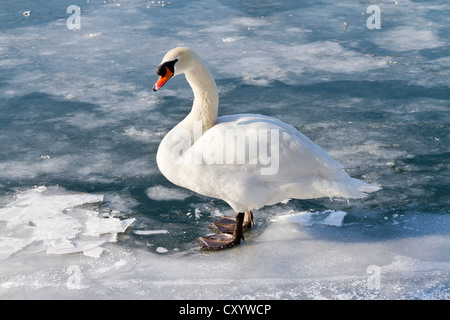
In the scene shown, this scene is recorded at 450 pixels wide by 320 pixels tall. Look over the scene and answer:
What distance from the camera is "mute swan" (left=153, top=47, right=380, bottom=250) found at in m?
3.97

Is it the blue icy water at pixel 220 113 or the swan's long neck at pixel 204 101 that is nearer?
the blue icy water at pixel 220 113

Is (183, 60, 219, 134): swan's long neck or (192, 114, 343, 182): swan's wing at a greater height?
(183, 60, 219, 134): swan's long neck

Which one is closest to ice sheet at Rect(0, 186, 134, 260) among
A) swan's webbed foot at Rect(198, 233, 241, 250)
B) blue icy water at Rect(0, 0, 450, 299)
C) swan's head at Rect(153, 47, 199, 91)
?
blue icy water at Rect(0, 0, 450, 299)

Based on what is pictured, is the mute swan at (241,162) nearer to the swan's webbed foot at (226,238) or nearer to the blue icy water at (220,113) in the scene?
the swan's webbed foot at (226,238)

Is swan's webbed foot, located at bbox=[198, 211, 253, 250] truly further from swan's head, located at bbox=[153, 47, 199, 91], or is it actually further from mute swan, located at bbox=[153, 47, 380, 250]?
swan's head, located at bbox=[153, 47, 199, 91]

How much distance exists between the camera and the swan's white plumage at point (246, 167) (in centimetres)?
397

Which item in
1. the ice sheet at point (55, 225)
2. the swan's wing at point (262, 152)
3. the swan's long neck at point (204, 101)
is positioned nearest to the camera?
the swan's wing at point (262, 152)

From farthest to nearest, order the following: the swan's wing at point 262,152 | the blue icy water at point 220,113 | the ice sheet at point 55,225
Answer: the ice sheet at point 55,225 → the swan's wing at point 262,152 → the blue icy water at point 220,113

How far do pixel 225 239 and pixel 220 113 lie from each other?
2.27 m

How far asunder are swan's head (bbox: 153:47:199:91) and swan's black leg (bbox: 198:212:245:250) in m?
1.04

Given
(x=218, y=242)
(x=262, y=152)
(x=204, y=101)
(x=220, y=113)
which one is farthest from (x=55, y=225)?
(x=220, y=113)

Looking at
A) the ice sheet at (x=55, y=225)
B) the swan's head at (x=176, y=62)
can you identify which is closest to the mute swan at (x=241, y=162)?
the swan's head at (x=176, y=62)

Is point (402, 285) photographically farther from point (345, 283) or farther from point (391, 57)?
point (391, 57)

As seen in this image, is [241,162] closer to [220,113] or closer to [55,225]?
[55,225]
